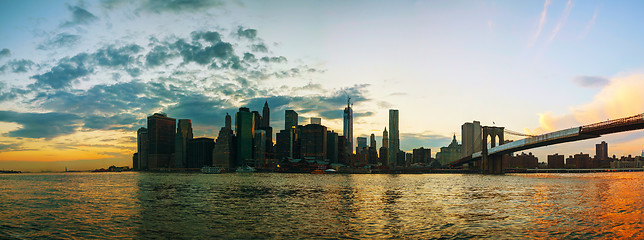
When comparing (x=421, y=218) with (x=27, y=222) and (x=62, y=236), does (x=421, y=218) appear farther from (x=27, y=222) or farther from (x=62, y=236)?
(x=27, y=222)

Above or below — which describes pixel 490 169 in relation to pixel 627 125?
below

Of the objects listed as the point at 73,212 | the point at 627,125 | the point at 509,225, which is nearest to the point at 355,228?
the point at 509,225

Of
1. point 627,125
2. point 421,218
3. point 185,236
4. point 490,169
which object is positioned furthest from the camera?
point 490,169

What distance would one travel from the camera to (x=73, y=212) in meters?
37.0

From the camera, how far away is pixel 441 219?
30.2 metres

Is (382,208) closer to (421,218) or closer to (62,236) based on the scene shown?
(421,218)

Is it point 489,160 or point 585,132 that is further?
point 489,160

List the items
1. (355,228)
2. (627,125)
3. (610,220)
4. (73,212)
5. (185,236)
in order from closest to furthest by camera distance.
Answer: (185,236) → (355,228) → (610,220) → (73,212) → (627,125)

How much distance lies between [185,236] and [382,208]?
65.5 ft

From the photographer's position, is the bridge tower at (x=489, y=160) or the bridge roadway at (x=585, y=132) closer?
the bridge roadway at (x=585, y=132)

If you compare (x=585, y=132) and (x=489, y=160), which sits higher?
(x=585, y=132)

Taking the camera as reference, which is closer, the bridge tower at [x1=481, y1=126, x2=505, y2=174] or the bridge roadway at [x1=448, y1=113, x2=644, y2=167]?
the bridge roadway at [x1=448, y1=113, x2=644, y2=167]

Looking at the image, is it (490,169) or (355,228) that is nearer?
(355,228)

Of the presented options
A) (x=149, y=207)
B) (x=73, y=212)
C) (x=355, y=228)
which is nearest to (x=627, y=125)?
(x=355, y=228)
